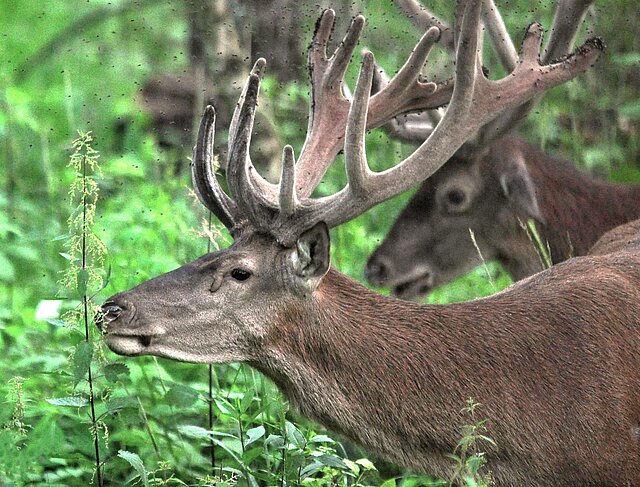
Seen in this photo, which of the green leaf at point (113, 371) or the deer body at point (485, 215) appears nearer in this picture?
the green leaf at point (113, 371)

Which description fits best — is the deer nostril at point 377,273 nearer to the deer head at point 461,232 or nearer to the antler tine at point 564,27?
the deer head at point 461,232

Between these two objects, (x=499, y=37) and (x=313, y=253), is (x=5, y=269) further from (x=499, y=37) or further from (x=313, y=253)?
(x=499, y=37)

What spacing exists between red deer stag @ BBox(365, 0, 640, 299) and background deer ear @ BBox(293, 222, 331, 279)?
240 centimetres

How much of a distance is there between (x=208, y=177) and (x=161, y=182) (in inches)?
141

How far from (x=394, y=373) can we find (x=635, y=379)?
2.66 ft

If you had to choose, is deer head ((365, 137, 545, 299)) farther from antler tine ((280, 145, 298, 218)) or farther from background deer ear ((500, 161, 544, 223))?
antler tine ((280, 145, 298, 218))

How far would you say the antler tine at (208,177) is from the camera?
4645mm

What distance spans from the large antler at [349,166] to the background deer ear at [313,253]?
0.25ft

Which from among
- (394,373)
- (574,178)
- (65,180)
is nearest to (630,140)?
(574,178)

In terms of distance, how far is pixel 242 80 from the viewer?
813cm

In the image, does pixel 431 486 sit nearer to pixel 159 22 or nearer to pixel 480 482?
pixel 480 482

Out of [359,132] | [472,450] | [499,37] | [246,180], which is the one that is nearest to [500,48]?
[499,37]

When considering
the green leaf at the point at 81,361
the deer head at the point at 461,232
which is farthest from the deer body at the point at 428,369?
the deer head at the point at 461,232

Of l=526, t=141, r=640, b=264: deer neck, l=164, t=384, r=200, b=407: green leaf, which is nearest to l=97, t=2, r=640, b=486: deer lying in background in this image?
l=164, t=384, r=200, b=407: green leaf
